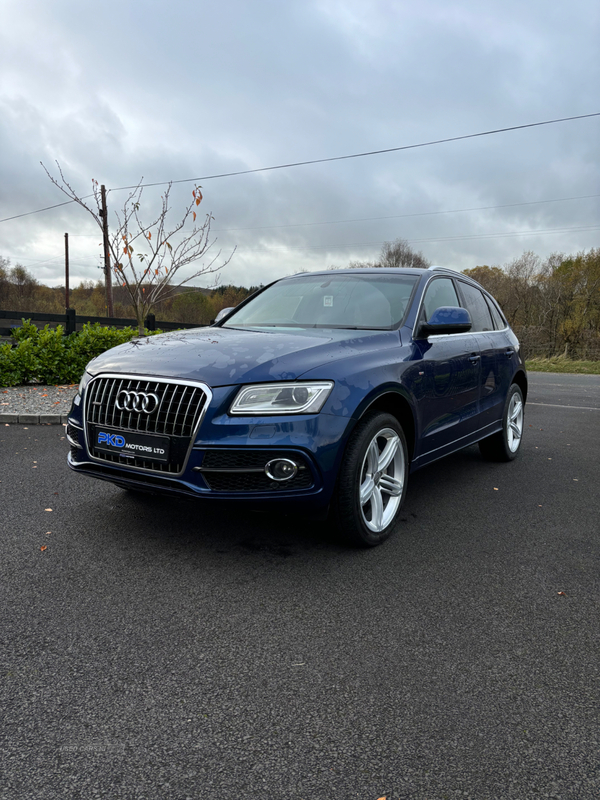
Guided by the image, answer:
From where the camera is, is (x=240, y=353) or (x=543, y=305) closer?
(x=240, y=353)

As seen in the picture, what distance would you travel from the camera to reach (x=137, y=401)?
3416 mm

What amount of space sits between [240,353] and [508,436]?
3.70 metres

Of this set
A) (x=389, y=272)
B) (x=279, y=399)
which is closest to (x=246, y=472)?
(x=279, y=399)

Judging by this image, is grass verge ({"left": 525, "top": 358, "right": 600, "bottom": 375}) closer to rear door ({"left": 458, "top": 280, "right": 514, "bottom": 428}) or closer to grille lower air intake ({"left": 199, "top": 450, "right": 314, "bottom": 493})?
rear door ({"left": 458, "top": 280, "right": 514, "bottom": 428})

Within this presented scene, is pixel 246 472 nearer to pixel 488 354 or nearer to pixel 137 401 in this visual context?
pixel 137 401

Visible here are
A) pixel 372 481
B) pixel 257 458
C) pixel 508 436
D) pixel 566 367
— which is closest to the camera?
pixel 257 458

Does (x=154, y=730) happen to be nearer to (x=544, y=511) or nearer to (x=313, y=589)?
(x=313, y=589)

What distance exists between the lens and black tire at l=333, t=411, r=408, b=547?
3453mm

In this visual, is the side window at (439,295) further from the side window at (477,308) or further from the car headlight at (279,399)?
the car headlight at (279,399)

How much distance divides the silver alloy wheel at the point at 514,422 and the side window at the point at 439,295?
1644 millimetres

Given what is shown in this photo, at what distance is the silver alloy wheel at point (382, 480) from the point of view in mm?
3705

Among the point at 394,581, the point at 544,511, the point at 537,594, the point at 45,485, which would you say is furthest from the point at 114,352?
the point at 544,511

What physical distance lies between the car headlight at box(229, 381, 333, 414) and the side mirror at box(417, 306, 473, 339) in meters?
1.36

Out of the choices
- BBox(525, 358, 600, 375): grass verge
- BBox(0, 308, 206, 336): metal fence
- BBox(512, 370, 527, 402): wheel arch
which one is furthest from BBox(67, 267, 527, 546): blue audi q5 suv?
BBox(525, 358, 600, 375): grass verge
